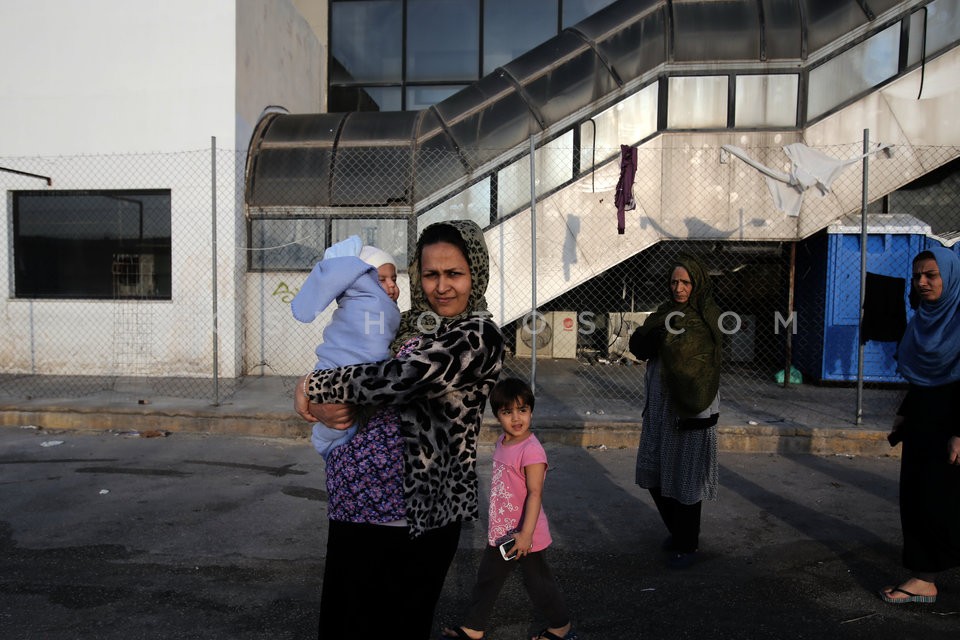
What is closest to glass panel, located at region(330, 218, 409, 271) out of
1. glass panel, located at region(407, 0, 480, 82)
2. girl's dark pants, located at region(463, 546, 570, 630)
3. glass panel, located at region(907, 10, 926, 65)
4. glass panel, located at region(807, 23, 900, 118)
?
glass panel, located at region(407, 0, 480, 82)

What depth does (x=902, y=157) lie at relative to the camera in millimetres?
9383

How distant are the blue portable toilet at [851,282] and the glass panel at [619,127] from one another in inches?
113

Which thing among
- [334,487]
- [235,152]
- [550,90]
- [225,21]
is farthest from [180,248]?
[334,487]

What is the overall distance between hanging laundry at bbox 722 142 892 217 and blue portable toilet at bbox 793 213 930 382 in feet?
2.82

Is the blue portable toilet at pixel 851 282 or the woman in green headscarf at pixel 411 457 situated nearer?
the woman in green headscarf at pixel 411 457

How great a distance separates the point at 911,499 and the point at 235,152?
28.3ft

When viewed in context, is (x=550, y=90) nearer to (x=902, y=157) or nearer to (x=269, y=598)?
(x=902, y=157)

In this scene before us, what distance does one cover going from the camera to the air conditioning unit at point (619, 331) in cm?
1174

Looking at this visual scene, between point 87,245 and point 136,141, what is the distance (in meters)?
1.75

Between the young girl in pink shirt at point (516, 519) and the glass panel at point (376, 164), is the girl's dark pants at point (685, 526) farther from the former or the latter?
the glass panel at point (376, 164)

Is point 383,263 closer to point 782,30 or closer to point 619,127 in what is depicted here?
point 619,127

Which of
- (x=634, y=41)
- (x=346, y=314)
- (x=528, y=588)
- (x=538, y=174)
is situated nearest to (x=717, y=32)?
(x=634, y=41)

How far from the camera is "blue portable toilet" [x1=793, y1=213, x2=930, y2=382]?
9.02 m

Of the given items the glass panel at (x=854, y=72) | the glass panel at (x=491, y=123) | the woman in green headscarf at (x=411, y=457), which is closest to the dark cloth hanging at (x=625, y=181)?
the glass panel at (x=491, y=123)
